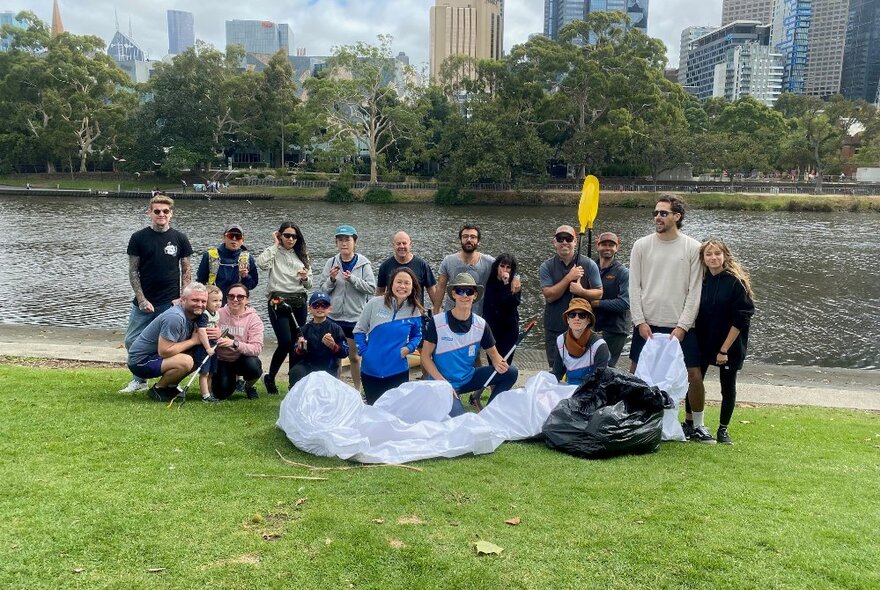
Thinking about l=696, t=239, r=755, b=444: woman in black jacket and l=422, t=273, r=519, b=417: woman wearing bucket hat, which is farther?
l=422, t=273, r=519, b=417: woman wearing bucket hat

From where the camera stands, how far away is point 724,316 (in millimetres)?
5727

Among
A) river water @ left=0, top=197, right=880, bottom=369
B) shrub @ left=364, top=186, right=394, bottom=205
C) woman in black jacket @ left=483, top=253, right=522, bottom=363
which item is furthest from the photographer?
shrub @ left=364, top=186, right=394, bottom=205

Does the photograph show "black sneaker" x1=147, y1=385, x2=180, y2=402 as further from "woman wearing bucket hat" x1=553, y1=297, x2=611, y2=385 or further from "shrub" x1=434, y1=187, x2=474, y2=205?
"shrub" x1=434, y1=187, x2=474, y2=205

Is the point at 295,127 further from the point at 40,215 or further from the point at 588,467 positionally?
the point at 588,467

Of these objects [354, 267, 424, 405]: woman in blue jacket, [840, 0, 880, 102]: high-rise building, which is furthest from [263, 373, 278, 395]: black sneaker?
[840, 0, 880, 102]: high-rise building

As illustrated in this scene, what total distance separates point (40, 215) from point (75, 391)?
3846 cm

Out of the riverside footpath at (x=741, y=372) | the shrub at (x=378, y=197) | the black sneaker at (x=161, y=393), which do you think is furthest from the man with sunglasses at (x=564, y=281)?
the shrub at (x=378, y=197)

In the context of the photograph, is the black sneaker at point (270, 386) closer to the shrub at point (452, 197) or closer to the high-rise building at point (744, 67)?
the shrub at point (452, 197)

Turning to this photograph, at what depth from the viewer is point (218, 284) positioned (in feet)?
25.4

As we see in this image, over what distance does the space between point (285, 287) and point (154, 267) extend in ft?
4.68

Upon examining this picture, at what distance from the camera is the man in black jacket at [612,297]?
7.10 m

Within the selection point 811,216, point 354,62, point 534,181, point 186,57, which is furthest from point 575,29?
point 186,57

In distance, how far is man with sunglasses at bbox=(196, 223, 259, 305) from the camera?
25.1ft

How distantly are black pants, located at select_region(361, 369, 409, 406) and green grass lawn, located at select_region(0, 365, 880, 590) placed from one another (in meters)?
1.09
